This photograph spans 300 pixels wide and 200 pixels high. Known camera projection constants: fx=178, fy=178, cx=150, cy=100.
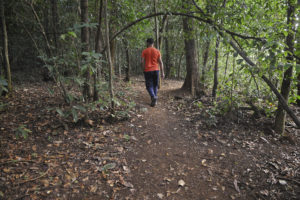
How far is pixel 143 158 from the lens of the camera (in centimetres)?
363

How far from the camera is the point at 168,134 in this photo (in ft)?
15.0

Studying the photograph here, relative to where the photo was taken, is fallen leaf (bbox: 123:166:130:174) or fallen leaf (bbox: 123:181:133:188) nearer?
fallen leaf (bbox: 123:181:133:188)

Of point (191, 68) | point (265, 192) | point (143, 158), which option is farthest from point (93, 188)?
point (191, 68)

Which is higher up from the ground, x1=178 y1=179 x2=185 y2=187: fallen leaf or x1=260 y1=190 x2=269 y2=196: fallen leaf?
x1=178 y1=179 x2=185 y2=187: fallen leaf

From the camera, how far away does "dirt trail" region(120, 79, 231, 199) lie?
2947 millimetres

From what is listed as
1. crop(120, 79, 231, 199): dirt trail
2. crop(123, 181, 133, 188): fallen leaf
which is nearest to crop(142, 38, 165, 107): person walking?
crop(120, 79, 231, 199): dirt trail

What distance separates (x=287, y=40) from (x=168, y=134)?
3591mm

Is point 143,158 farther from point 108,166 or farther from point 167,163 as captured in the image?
point 108,166

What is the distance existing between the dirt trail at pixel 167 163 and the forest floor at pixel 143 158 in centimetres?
2

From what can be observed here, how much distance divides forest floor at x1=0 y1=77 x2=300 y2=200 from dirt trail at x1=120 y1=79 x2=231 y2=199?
0.05 feet

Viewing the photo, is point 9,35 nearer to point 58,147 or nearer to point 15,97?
point 15,97

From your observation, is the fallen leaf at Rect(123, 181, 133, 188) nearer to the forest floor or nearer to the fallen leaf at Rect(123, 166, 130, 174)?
the forest floor

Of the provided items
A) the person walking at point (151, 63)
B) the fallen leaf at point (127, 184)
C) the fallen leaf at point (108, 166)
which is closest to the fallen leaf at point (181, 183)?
the fallen leaf at point (127, 184)

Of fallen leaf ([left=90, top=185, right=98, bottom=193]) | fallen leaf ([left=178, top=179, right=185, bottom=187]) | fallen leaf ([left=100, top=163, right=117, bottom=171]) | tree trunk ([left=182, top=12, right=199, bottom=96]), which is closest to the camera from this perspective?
fallen leaf ([left=90, top=185, right=98, bottom=193])
